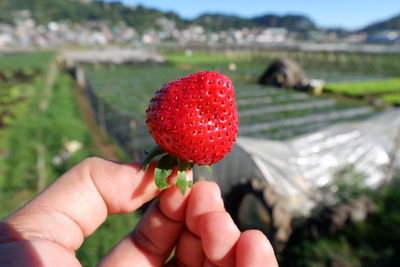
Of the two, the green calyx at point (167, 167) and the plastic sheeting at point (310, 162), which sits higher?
the green calyx at point (167, 167)

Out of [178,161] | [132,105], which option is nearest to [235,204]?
[178,161]

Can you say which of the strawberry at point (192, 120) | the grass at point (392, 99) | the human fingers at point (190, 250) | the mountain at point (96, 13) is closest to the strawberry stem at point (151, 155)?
the strawberry at point (192, 120)

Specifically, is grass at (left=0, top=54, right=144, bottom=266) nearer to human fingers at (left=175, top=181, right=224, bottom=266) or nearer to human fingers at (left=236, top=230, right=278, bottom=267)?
human fingers at (left=175, top=181, right=224, bottom=266)

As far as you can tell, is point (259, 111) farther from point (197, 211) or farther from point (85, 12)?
point (85, 12)

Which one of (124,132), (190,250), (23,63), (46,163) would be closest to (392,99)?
(124,132)

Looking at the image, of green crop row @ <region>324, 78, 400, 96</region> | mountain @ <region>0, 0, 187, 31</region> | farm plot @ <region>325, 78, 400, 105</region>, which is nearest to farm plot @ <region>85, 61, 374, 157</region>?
farm plot @ <region>325, 78, 400, 105</region>

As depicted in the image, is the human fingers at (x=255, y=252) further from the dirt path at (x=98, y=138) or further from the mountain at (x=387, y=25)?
the mountain at (x=387, y=25)

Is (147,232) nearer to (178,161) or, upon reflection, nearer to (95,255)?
(178,161)
